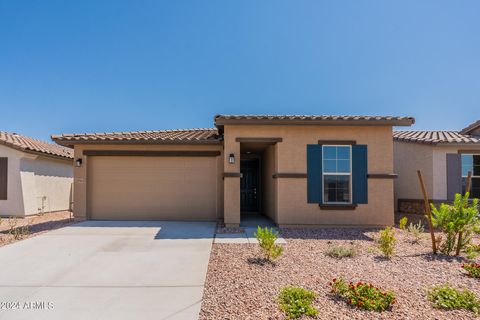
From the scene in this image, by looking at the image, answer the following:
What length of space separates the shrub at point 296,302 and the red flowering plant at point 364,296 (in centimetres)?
43

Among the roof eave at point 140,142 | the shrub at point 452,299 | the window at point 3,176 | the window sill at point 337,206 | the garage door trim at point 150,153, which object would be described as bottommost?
the shrub at point 452,299

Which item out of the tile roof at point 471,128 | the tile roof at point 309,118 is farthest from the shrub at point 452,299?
the tile roof at point 471,128

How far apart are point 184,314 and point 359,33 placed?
35.8 feet

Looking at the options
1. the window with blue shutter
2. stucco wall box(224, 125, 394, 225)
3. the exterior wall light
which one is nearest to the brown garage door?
the exterior wall light

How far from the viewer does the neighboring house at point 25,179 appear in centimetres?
1080

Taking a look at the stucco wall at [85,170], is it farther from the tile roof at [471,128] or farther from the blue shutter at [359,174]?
the tile roof at [471,128]

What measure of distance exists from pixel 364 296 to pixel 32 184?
44.4 feet

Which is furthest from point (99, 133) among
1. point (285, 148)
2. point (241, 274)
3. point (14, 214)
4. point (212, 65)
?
point (241, 274)

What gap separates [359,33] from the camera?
9812mm

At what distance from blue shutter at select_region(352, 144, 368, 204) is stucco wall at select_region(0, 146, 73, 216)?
13306 mm

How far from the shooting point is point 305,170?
836cm

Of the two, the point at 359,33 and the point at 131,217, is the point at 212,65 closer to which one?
the point at 359,33

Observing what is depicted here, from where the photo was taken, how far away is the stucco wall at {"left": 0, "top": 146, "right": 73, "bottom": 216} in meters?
10.8

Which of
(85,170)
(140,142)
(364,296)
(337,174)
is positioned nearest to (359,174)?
(337,174)
